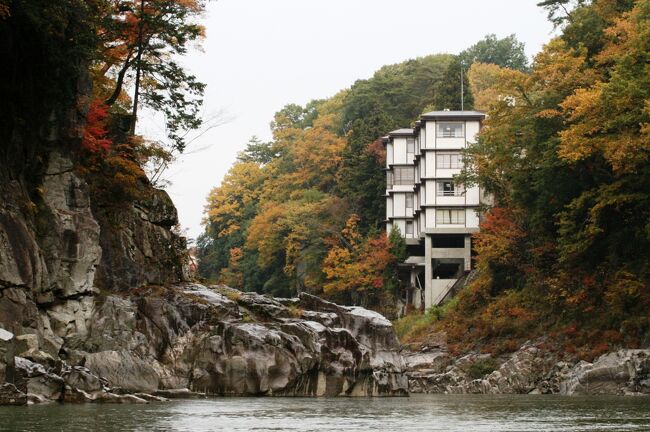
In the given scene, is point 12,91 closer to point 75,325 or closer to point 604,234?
point 75,325

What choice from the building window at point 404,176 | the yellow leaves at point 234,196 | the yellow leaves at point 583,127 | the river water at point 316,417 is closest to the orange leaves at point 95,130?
the river water at point 316,417

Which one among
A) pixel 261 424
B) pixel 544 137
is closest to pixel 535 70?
pixel 544 137

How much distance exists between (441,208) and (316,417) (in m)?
61.3

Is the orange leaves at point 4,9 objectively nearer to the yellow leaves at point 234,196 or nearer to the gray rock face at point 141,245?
the gray rock face at point 141,245

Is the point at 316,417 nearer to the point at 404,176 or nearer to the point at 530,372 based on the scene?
the point at 530,372

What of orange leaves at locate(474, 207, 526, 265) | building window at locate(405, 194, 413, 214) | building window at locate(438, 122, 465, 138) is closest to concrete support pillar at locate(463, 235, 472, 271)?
building window at locate(438, 122, 465, 138)

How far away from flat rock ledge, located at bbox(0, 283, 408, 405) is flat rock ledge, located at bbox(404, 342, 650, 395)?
9.72 metres

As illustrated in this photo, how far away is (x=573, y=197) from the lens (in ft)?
201

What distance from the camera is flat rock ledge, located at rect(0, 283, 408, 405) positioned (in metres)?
38.5

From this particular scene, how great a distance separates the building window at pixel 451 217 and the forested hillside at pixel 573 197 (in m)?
12.6

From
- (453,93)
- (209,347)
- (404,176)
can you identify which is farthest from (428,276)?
(209,347)

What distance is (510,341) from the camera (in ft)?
218

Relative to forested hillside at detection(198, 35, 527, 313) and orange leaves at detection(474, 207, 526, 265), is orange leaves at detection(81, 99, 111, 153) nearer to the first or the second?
orange leaves at detection(474, 207, 526, 265)

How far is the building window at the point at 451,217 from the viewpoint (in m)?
89.8
